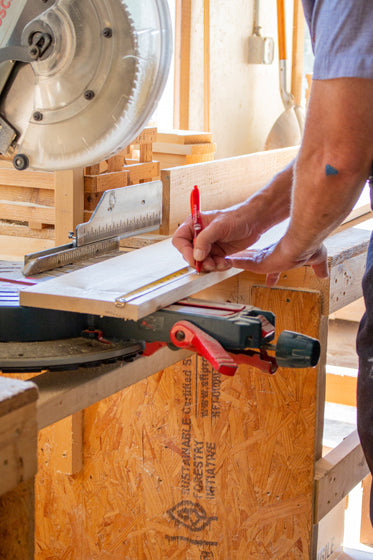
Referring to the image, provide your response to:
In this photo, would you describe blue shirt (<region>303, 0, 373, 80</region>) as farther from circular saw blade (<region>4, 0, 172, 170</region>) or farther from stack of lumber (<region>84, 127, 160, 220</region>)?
stack of lumber (<region>84, 127, 160, 220</region>)

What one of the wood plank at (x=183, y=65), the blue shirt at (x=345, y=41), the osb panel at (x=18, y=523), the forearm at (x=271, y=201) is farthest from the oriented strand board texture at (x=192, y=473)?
the wood plank at (x=183, y=65)

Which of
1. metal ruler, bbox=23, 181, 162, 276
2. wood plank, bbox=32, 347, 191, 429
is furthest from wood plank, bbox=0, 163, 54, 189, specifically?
wood plank, bbox=32, 347, 191, 429

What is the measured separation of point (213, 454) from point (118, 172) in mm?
812

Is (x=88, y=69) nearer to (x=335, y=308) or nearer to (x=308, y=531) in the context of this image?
(x=335, y=308)

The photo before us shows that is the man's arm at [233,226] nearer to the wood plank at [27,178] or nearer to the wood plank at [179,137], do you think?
the wood plank at [27,178]

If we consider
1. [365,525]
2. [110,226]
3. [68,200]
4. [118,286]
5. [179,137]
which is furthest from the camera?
[365,525]

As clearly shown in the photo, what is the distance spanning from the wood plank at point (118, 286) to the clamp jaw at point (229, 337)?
0.04m

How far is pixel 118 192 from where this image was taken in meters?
1.64

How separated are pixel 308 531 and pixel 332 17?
1.39 metres

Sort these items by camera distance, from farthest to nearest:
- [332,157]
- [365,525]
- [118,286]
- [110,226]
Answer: [365,525]
[110,226]
[118,286]
[332,157]

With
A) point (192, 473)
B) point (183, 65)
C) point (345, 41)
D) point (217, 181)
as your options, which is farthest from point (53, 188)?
point (183, 65)

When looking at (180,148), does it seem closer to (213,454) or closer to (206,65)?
(213,454)

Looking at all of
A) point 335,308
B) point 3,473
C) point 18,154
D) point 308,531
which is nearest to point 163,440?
point 308,531

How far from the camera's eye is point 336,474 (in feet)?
6.48
